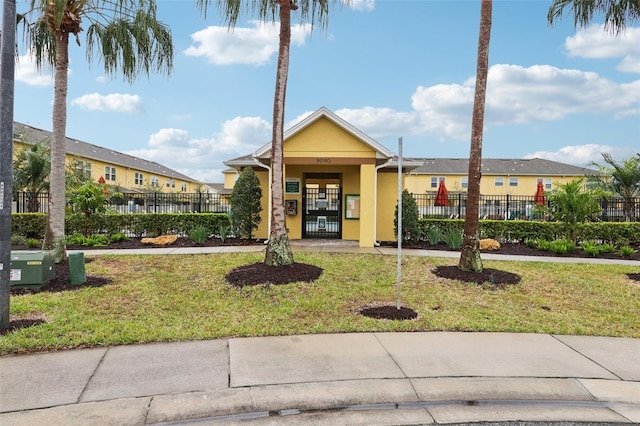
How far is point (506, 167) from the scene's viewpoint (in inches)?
1827

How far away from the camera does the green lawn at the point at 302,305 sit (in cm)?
583

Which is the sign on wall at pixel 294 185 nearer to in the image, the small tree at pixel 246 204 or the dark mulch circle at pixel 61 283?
the small tree at pixel 246 204

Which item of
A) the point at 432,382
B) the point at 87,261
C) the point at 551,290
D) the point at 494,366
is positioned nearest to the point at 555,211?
the point at 551,290

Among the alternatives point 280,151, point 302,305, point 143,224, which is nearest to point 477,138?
point 280,151

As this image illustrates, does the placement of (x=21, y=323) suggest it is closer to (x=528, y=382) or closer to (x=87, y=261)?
(x=87, y=261)

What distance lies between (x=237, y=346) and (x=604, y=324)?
19.8 feet

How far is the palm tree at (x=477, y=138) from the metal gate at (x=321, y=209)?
712 cm

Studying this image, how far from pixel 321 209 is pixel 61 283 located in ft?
31.9

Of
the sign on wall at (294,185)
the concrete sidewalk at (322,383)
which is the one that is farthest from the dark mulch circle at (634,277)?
the sign on wall at (294,185)

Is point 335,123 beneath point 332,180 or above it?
above

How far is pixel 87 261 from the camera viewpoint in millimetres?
10492

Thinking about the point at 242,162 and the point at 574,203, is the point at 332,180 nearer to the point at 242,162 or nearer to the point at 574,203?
the point at 242,162

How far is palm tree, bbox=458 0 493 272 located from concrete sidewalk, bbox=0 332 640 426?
3.96 m

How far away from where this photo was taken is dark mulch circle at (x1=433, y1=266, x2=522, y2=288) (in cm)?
887
